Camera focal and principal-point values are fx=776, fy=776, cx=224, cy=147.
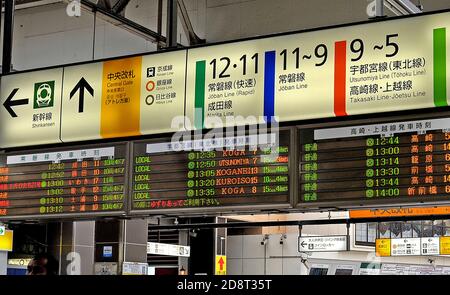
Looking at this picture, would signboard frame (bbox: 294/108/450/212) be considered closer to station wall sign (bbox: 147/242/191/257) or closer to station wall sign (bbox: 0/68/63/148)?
station wall sign (bbox: 0/68/63/148)

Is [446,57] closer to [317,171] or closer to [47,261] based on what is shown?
[317,171]

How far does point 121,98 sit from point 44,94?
657 millimetres

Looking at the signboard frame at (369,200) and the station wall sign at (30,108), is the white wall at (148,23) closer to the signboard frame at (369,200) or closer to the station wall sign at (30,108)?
the station wall sign at (30,108)

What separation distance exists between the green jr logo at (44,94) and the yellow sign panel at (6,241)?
337 inches

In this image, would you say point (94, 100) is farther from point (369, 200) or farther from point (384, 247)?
point (384, 247)

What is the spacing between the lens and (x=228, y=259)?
56.2ft

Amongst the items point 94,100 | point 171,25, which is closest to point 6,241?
point 94,100

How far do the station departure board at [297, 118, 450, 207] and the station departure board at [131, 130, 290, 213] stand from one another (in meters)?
0.19

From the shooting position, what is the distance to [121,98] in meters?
5.16

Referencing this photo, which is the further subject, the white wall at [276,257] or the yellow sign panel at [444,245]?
the white wall at [276,257]

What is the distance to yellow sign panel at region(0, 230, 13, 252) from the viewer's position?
13445mm

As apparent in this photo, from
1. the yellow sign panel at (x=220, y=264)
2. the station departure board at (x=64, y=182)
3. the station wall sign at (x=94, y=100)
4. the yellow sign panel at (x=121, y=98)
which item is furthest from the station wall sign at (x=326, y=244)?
the yellow sign panel at (x=121, y=98)

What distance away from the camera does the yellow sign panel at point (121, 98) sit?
16.8 feet

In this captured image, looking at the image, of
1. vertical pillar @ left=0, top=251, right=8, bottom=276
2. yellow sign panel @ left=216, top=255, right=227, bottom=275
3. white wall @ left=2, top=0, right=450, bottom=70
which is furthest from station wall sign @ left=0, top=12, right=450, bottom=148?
yellow sign panel @ left=216, top=255, right=227, bottom=275
